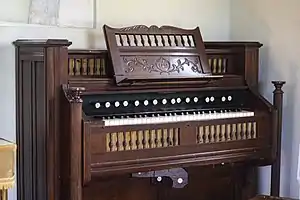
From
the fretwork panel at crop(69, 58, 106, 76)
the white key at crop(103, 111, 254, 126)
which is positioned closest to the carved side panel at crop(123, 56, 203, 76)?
the fretwork panel at crop(69, 58, 106, 76)

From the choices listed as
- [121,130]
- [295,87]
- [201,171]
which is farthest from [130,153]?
[295,87]

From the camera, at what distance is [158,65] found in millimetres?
3572

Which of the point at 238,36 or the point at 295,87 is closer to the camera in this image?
the point at 295,87

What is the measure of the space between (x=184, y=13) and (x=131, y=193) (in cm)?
136

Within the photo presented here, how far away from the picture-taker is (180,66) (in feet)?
11.9

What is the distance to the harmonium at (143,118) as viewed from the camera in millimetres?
3188

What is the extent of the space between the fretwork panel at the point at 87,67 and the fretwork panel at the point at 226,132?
676 mm

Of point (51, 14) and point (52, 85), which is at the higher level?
point (51, 14)

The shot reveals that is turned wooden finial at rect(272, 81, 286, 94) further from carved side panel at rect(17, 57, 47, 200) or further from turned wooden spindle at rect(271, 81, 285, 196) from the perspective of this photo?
carved side panel at rect(17, 57, 47, 200)

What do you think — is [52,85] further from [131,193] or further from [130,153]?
[131,193]

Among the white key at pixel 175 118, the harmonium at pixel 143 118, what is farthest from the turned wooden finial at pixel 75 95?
the white key at pixel 175 118

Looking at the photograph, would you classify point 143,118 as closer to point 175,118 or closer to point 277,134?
point 175,118

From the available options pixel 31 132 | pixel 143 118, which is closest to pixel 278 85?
pixel 143 118

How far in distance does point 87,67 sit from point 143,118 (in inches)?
18.3
